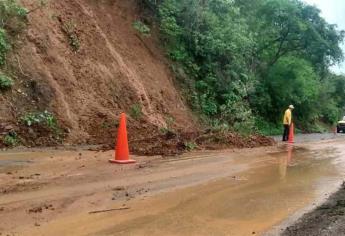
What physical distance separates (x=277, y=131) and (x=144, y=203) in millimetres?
24746

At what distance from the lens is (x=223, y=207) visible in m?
7.63

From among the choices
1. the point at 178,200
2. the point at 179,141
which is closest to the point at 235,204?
the point at 178,200

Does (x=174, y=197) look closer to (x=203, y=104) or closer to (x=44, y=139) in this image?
(x=44, y=139)

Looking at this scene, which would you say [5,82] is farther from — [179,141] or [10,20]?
[179,141]

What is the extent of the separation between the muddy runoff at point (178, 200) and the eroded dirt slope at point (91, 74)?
11.4 feet

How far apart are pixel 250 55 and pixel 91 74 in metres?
14.1

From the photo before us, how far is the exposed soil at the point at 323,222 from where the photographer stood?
243 inches

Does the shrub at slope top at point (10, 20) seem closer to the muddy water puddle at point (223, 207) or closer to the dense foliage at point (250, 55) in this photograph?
the muddy water puddle at point (223, 207)

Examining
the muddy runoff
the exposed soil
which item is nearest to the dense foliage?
the muddy runoff

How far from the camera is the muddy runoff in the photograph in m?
6.25

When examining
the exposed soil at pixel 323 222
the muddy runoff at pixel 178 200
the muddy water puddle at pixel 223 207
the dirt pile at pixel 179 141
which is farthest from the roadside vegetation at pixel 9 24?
the exposed soil at pixel 323 222

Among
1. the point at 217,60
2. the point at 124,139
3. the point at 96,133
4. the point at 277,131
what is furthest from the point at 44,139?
the point at 277,131

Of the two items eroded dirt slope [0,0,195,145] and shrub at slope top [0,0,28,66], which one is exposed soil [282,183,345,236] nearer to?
eroded dirt slope [0,0,195,145]

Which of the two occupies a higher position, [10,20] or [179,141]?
[10,20]
